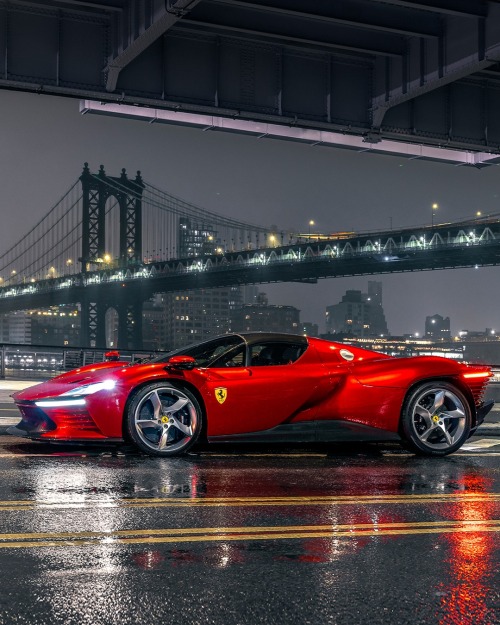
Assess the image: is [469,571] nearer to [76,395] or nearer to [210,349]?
[76,395]

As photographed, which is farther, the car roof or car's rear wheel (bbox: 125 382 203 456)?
the car roof

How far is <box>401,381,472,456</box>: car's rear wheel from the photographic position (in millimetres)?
8703

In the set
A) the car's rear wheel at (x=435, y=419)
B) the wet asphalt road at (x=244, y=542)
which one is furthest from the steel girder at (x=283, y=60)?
the wet asphalt road at (x=244, y=542)

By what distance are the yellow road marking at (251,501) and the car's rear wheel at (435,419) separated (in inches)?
82.3

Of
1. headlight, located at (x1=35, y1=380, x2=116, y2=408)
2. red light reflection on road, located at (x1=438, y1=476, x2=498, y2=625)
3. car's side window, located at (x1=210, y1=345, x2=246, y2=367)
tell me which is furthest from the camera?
car's side window, located at (x1=210, y1=345, x2=246, y2=367)

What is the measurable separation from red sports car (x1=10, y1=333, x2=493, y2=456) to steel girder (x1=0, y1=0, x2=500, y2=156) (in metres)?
8.44

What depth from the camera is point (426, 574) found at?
4.27 metres

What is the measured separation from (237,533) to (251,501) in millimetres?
984

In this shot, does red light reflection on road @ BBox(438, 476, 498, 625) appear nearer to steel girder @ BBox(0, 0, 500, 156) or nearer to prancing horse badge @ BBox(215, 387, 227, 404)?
prancing horse badge @ BBox(215, 387, 227, 404)

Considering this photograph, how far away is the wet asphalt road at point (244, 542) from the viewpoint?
12.0ft

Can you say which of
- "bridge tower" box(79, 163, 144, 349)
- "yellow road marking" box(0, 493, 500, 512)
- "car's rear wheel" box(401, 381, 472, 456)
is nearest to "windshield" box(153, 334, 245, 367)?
"car's rear wheel" box(401, 381, 472, 456)

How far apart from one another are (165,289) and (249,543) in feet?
297

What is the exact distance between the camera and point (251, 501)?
6031 millimetres

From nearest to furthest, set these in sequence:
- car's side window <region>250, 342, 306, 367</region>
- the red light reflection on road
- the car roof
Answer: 1. the red light reflection on road
2. car's side window <region>250, 342, 306, 367</region>
3. the car roof
